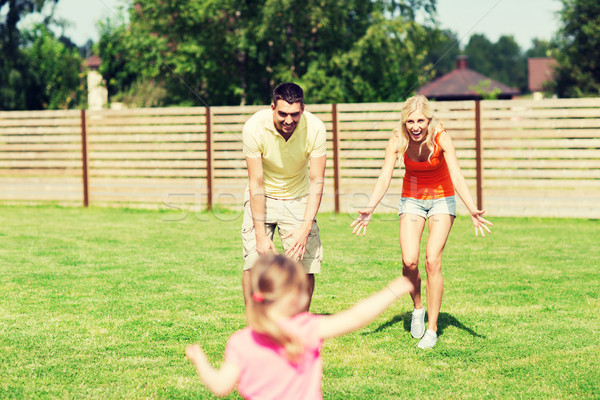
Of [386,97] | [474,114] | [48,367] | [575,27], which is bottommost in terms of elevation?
[48,367]

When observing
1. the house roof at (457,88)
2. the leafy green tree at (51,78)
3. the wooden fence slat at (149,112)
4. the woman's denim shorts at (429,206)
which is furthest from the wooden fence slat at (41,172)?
the house roof at (457,88)

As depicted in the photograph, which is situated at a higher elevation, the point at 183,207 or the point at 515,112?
the point at 515,112

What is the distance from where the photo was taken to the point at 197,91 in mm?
27578

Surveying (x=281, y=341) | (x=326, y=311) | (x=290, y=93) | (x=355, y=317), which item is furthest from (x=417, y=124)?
(x=281, y=341)

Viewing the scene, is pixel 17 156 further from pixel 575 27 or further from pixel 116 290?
pixel 575 27

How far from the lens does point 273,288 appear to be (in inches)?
91.0

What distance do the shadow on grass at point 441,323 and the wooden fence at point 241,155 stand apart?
6891 millimetres

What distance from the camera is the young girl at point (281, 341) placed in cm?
234

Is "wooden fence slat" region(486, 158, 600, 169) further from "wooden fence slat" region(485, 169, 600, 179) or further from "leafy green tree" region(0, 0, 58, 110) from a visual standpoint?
"leafy green tree" region(0, 0, 58, 110)

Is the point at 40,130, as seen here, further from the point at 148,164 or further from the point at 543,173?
the point at 543,173

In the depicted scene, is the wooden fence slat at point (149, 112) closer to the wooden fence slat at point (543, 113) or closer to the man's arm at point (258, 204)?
the wooden fence slat at point (543, 113)

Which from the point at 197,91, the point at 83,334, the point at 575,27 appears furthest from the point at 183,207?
the point at 575,27

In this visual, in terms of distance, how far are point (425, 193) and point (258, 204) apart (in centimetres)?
135

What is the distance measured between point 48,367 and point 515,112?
10205 mm
